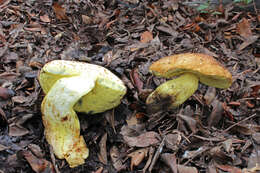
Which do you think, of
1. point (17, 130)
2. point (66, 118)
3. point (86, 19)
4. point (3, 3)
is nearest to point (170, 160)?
point (66, 118)

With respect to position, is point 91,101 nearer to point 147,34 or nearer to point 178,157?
point 178,157

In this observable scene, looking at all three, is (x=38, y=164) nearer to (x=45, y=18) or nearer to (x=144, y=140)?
(x=144, y=140)

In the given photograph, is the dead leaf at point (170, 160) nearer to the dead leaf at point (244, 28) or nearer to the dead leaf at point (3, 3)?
the dead leaf at point (244, 28)

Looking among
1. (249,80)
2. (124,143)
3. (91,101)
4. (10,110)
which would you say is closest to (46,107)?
(91,101)

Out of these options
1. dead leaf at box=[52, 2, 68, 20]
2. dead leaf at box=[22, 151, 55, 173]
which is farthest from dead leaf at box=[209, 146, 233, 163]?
dead leaf at box=[52, 2, 68, 20]

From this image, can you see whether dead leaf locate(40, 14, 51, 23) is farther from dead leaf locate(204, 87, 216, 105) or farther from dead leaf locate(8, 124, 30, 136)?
dead leaf locate(204, 87, 216, 105)

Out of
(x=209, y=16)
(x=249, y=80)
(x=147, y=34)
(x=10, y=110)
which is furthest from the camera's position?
(x=209, y=16)

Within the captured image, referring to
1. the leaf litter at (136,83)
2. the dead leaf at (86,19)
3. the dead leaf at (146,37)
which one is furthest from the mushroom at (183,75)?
the dead leaf at (86,19)
